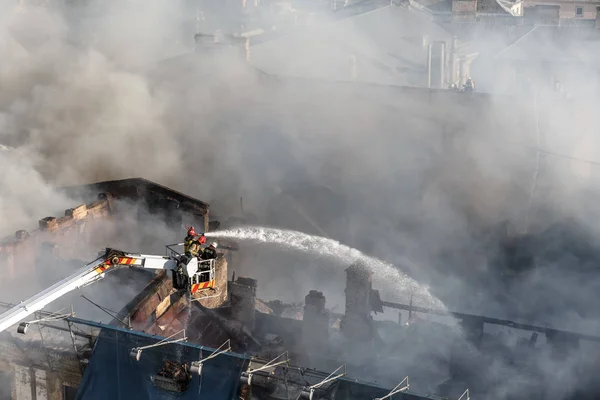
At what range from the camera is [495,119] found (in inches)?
834

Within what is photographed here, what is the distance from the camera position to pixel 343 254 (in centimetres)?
2041

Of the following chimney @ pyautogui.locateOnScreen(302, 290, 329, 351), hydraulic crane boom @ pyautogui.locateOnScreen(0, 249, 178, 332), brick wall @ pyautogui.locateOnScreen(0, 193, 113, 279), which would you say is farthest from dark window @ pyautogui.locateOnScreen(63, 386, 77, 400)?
chimney @ pyautogui.locateOnScreen(302, 290, 329, 351)

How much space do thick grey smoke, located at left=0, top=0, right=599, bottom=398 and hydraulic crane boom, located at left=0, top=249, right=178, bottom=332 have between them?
8.54 metres

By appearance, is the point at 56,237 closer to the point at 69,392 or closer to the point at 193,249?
the point at 69,392

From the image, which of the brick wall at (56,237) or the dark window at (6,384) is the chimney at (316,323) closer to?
the dark window at (6,384)

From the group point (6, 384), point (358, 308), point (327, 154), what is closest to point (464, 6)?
point (327, 154)

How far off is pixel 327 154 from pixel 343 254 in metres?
3.48

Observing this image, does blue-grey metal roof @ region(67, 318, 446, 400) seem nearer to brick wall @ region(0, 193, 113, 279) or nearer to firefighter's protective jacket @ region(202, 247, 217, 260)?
firefighter's protective jacket @ region(202, 247, 217, 260)

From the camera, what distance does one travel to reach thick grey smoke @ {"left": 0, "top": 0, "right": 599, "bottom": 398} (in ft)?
64.7

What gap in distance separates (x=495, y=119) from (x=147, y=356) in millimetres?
14402

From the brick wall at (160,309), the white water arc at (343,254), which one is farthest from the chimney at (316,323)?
the white water arc at (343,254)

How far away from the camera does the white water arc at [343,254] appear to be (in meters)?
18.1

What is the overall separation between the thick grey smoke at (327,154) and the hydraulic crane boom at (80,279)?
28.0 ft

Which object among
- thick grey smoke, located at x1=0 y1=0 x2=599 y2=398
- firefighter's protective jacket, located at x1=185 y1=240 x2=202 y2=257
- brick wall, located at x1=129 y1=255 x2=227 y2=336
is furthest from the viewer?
thick grey smoke, located at x1=0 y1=0 x2=599 y2=398
